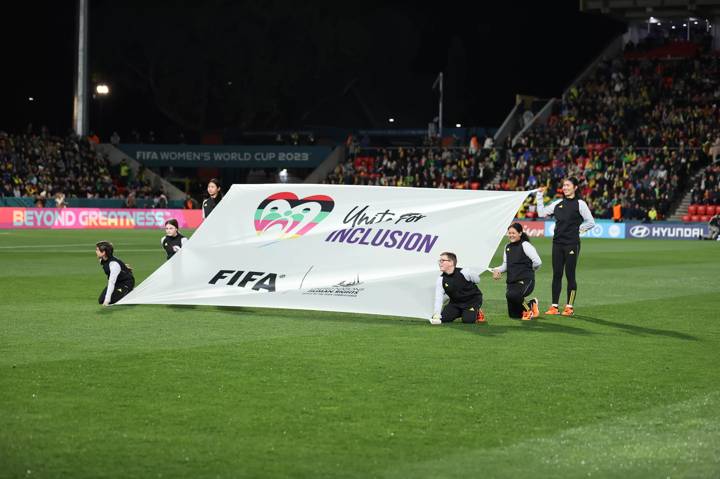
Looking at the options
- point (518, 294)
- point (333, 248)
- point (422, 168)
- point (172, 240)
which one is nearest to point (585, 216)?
point (518, 294)

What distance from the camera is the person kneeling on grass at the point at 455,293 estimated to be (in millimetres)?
13828

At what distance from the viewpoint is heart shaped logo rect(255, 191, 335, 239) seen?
15.2 metres

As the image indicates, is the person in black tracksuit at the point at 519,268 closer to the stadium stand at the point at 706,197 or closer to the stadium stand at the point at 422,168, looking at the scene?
the stadium stand at the point at 706,197

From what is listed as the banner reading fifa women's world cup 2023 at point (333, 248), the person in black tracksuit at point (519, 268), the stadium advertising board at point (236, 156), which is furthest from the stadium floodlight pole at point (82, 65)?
the person in black tracksuit at point (519, 268)

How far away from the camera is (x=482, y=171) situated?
5650cm

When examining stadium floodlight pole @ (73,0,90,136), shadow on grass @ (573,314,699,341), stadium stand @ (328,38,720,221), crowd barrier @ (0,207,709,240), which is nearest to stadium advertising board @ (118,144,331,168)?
stadium stand @ (328,38,720,221)

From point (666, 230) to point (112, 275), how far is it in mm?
34545

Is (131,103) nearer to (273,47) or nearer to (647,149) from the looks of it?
(273,47)

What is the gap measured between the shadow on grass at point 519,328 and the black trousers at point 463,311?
113 millimetres

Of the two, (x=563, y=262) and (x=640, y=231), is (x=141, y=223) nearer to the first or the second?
(x=640, y=231)

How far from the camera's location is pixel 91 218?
159 feet

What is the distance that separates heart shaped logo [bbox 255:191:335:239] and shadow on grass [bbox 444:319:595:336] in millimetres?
2618

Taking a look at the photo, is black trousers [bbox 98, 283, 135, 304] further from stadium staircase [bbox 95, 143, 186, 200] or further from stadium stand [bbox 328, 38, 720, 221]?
stadium staircase [bbox 95, 143, 186, 200]

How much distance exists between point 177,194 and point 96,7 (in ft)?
59.0
